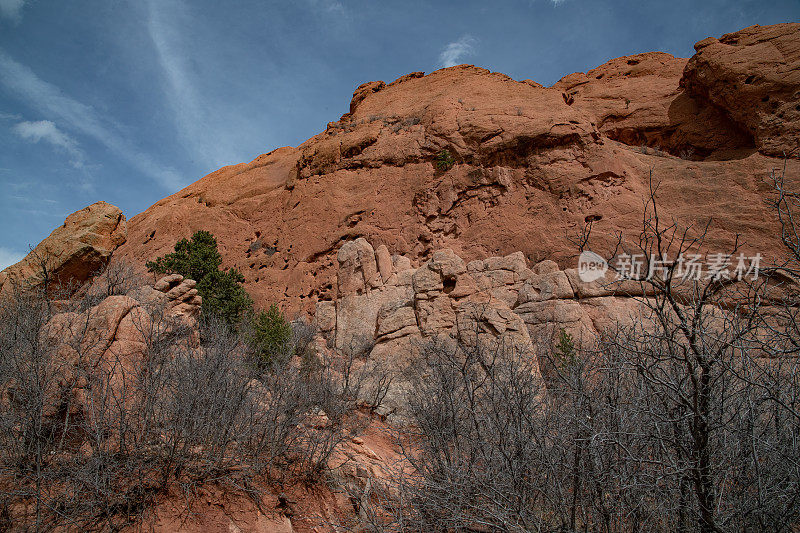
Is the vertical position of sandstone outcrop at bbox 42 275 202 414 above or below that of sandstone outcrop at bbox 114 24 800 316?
below

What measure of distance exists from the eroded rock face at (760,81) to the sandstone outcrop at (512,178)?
0.07 m

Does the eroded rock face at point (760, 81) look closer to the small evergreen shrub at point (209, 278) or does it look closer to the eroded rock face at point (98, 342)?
the small evergreen shrub at point (209, 278)

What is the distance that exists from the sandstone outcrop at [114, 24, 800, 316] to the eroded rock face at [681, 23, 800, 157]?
0.07 metres

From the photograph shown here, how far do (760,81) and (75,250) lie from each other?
107 feet

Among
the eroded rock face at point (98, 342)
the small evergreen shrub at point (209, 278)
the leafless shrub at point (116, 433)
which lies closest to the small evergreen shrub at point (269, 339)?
the small evergreen shrub at point (209, 278)

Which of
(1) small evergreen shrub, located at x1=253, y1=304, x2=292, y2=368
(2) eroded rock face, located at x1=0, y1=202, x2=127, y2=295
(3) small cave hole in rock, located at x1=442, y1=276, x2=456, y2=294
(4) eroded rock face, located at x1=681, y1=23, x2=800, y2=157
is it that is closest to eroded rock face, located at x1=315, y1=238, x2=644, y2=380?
(3) small cave hole in rock, located at x1=442, y1=276, x2=456, y2=294

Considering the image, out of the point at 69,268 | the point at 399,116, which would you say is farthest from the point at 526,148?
the point at 69,268

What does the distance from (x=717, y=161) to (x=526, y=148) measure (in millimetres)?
8682

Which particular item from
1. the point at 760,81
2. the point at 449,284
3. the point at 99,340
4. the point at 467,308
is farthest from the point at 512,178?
the point at 99,340

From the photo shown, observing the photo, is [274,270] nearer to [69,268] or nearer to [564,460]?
[69,268]

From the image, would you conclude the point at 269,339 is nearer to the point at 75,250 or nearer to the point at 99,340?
the point at 99,340

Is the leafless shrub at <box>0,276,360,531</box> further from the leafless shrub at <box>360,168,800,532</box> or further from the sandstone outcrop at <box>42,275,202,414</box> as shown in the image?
the leafless shrub at <box>360,168,800,532</box>

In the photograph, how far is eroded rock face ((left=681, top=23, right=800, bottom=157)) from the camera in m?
17.6

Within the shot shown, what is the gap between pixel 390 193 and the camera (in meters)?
20.8
